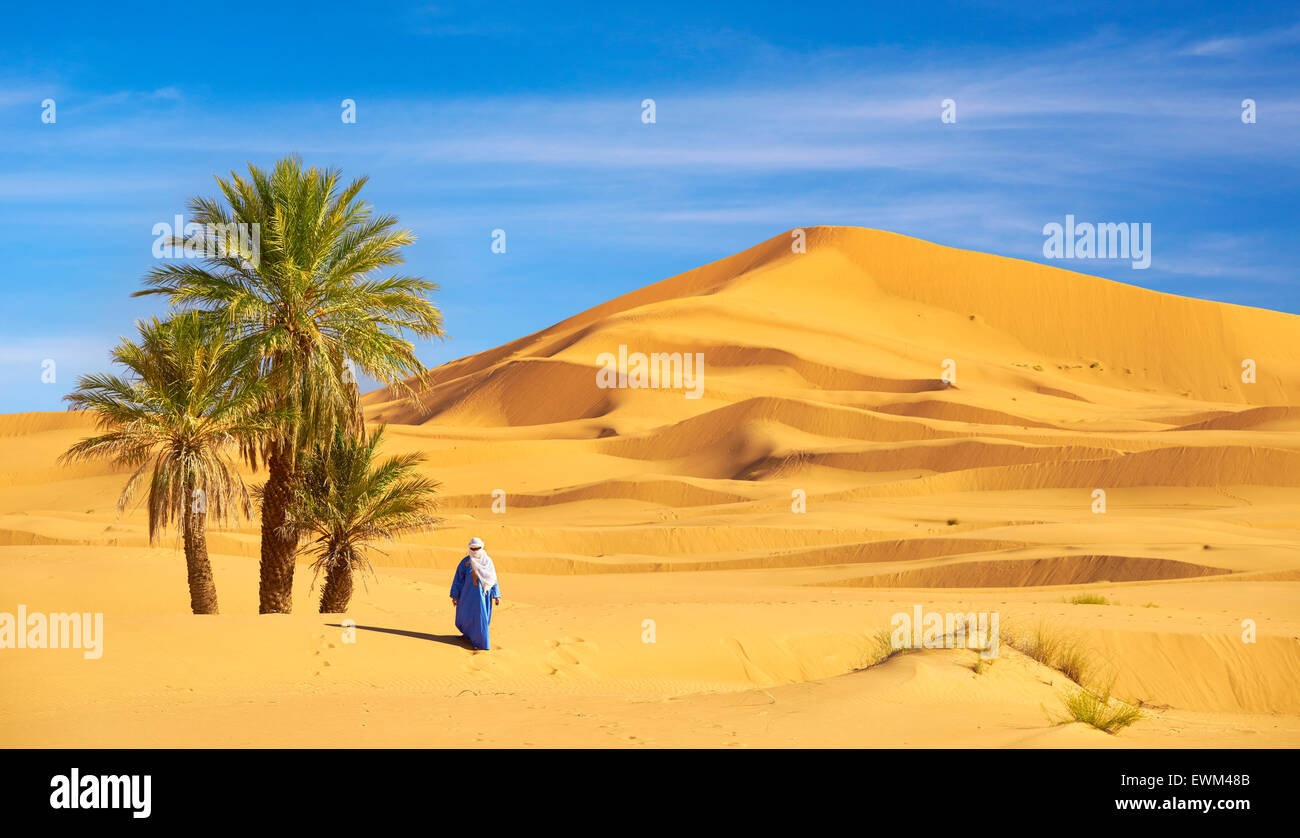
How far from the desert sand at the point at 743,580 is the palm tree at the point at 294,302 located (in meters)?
2.58

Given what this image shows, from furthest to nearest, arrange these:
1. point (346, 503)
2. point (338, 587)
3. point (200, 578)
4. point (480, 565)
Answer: point (338, 587) < point (346, 503) < point (200, 578) < point (480, 565)

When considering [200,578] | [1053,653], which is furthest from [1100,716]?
[200,578]

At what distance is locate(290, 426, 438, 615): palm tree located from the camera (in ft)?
54.7

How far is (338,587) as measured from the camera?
17062 mm

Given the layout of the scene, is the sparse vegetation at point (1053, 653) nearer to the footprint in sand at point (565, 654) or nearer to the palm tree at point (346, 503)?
the footprint in sand at point (565, 654)

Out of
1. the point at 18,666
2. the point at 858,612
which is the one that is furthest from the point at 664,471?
the point at 18,666

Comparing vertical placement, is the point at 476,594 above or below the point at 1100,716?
above

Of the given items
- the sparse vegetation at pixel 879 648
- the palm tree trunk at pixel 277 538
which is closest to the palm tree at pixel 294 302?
the palm tree trunk at pixel 277 538

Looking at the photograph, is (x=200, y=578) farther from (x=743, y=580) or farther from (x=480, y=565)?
(x=743, y=580)

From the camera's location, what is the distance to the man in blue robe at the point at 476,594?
13539mm

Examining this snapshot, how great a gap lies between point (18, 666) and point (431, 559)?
18862 millimetres

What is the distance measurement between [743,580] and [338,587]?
474 inches

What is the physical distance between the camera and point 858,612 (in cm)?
1812
